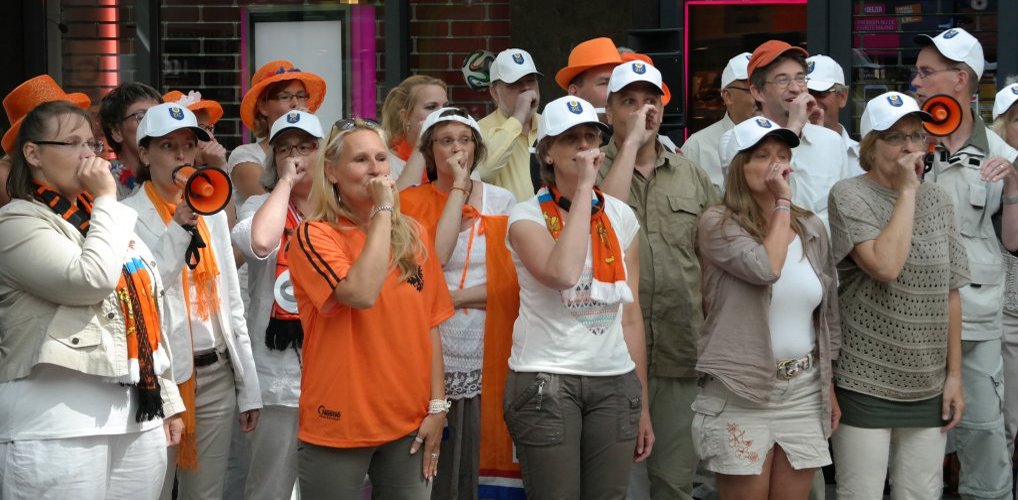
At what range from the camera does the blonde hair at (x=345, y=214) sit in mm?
4711

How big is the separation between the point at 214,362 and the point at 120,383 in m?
0.94

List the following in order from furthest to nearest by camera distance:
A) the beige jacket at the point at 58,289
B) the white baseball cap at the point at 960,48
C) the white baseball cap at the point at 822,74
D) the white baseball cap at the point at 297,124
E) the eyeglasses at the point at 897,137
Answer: the white baseball cap at the point at 822,74, the white baseball cap at the point at 960,48, the white baseball cap at the point at 297,124, the eyeglasses at the point at 897,137, the beige jacket at the point at 58,289

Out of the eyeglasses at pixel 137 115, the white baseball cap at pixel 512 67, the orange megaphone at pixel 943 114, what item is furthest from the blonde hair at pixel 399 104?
the orange megaphone at pixel 943 114

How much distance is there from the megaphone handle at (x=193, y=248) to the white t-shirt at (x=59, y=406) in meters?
0.78

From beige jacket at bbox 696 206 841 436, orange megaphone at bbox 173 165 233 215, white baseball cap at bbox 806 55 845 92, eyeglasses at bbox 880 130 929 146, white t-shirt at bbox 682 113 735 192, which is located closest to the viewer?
orange megaphone at bbox 173 165 233 215

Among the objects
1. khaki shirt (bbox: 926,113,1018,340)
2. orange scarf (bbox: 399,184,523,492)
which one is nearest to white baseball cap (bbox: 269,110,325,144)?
orange scarf (bbox: 399,184,523,492)

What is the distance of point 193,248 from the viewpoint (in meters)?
5.23

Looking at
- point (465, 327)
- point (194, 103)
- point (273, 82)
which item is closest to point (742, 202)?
point (465, 327)

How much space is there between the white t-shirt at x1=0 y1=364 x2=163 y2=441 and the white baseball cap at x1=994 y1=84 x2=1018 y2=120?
4.62 m

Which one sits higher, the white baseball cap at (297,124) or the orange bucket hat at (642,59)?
the orange bucket hat at (642,59)

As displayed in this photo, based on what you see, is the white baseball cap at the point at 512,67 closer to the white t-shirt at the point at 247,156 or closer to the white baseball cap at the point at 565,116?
the white t-shirt at the point at 247,156

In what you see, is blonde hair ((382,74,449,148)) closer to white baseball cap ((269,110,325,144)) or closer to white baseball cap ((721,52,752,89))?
white baseball cap ((269,110,325,144))

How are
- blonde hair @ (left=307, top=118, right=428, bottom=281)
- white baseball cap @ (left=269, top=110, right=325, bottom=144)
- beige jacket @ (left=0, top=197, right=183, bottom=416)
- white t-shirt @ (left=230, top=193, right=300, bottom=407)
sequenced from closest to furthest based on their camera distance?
beige jacket @ (left=0, top=197, right=183, bottom=416) → blonde hair @ (left=307, top=118, right=428, bottom=281) → white t-shirt @ (left=230, top=193, right=300, bottom=407) → white baseball cap @ (left=269, top=110, right=325, bottom=144)

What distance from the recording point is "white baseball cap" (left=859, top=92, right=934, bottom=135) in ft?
18.1
